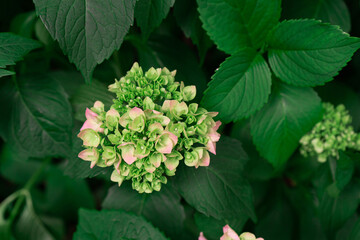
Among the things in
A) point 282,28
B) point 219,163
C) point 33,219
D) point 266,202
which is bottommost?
point 33,219

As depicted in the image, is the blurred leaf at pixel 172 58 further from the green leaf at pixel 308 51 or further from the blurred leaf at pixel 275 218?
the blurred leaf at pixel 275 218

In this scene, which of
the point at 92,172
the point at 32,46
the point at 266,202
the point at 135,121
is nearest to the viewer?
the point at 135,121

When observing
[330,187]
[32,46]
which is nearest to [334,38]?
[330,187]

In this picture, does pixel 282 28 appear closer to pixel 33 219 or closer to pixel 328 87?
pixel 328 87

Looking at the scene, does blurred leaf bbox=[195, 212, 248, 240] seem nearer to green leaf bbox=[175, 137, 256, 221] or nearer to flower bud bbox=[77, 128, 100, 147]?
green leaf bbox=[175, 137, 256, 221]

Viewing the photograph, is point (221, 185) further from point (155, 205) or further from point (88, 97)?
point (88, 97)

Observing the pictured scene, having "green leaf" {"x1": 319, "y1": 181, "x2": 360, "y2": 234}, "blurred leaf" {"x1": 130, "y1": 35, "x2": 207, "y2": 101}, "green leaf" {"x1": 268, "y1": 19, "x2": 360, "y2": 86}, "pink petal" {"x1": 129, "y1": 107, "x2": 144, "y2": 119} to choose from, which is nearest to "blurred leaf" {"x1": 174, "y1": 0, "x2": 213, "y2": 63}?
"blurred leaf" {"x1": 130, "y1": 35, "x2": 207, "y2": 101}
